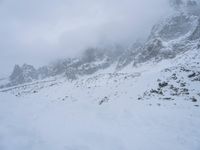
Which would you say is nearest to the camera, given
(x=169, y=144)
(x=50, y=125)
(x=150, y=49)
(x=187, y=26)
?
(x=169, y=144)

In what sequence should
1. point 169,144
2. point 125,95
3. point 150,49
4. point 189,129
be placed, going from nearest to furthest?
point 169,144, point 189,129, point 125,95, point 150,49

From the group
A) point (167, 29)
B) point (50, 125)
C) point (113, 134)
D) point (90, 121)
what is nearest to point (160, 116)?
point (113, 134)

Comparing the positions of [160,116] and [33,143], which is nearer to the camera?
[33,143]

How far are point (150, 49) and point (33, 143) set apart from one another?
119608 mm

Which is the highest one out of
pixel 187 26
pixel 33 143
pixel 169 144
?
pixel 187 26

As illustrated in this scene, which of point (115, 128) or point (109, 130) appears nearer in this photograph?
point (109, 130)

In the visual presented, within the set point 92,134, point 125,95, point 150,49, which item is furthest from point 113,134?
point 150,49

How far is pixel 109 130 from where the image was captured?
44.6 feet

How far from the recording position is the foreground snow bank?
11.0 metres

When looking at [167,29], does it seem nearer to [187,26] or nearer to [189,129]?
[187,26]

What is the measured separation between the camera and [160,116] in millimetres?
15094

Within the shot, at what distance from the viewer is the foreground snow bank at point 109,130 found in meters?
11.0

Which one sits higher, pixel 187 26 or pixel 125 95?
pixel 187 26

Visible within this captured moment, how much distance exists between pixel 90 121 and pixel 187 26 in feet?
642
